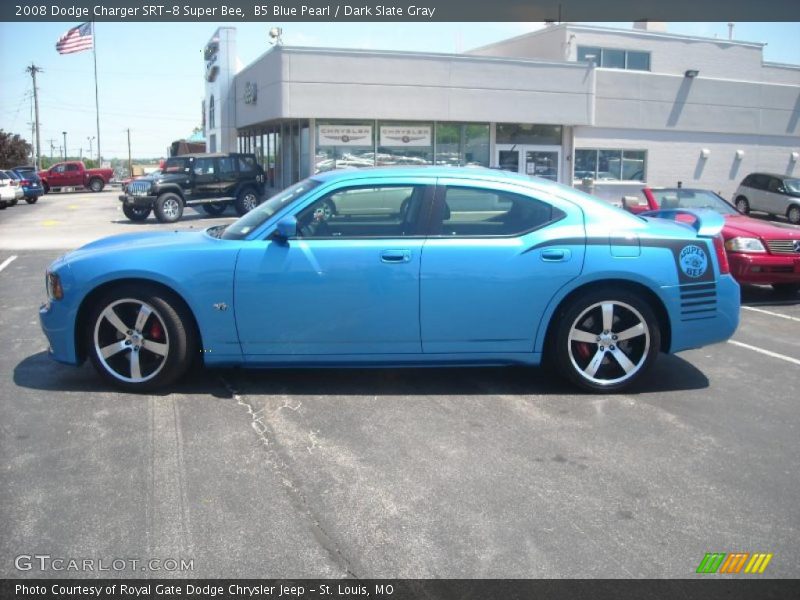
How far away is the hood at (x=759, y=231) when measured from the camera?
885 cm

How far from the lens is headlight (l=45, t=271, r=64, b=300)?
511 cm

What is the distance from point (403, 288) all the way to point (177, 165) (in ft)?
62.9

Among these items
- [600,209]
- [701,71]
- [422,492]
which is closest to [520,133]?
[701,71]

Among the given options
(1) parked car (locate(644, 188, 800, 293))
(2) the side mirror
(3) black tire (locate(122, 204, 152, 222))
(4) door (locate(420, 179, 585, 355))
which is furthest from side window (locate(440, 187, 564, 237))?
(3) black tire (locate(122, 204, 152, 222))

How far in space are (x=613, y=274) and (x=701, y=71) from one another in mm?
26414

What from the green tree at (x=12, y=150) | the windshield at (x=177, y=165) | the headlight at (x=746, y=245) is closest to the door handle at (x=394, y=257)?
the headlight at (x=746, y=245)

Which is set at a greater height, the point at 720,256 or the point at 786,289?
the point at 720,256

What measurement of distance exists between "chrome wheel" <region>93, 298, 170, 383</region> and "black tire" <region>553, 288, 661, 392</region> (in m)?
2.68

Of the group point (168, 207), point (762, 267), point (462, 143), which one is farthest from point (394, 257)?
point (462, 143)

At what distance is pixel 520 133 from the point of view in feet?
84.5

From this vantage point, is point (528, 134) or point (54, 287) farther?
point (528, 134)

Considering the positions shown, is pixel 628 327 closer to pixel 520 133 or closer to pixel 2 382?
pixel 2 382

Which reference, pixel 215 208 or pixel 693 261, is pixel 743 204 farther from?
pixel 693 261

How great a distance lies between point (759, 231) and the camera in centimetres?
894
